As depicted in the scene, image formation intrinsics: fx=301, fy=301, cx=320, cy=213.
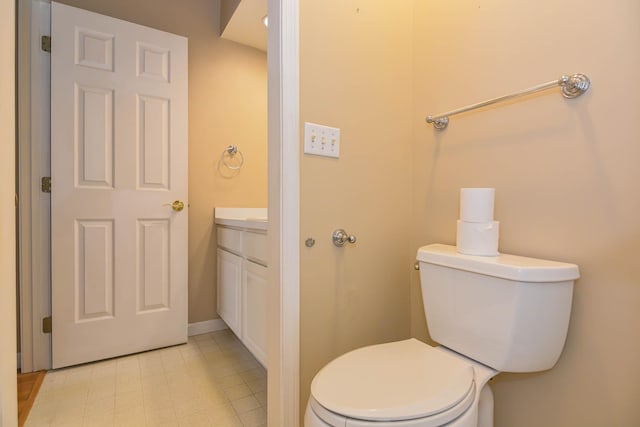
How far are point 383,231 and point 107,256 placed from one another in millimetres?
1575

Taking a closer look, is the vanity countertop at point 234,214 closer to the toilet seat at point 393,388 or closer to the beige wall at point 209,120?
the beige wall at point 209,120

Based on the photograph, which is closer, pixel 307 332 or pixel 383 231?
pixel 307 332

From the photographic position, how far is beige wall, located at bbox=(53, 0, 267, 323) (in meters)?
2.05

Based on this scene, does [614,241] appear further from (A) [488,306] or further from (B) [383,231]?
(B) [383,231]

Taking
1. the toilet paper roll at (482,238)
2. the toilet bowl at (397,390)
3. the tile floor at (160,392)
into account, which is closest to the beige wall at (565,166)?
the toilet paper roll at (482,238)

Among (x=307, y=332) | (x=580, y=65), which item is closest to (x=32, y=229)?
(x=307, y=332)

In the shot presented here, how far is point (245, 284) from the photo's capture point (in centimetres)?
160

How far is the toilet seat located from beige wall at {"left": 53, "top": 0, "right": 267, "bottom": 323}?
152cm

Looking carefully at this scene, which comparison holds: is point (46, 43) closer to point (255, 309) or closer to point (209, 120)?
point (209, 120)

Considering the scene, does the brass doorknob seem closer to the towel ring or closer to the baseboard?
the towel ring

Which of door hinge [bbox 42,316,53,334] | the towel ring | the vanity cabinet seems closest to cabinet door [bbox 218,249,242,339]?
the vanity cabinet

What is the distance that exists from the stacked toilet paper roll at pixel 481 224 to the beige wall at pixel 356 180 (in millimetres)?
368

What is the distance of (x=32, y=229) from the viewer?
62.1 inches

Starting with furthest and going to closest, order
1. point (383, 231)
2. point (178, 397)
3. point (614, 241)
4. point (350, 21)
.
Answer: point (178, 397) < point (383, 231) < point (350, 21) < point (614, 241)
